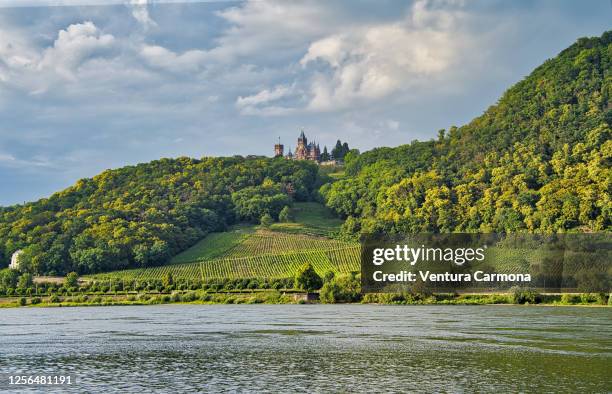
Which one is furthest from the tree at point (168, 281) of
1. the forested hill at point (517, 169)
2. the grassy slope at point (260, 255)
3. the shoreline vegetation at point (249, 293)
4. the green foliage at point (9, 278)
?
the forested hill at point (517, 169)

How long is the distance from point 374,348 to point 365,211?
81.5m

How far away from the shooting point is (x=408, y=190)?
3981 inches

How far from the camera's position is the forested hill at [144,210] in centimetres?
8319

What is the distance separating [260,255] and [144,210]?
101 feet

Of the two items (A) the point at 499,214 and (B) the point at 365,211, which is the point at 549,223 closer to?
(A) the point at 499,214

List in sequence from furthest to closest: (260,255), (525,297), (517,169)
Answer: (517,169) → (260,255) → (525,297)

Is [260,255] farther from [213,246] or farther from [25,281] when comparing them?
[25,281]

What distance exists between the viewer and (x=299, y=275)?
201 feet

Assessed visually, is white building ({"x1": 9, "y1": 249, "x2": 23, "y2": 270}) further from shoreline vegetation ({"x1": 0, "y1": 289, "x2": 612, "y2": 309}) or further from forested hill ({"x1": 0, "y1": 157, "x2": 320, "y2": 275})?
shoreline vegetation ({"x1": 0, "y1": 289, "x2": 612, "y2": 309})

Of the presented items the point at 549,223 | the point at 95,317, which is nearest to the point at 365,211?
the point at 549,223

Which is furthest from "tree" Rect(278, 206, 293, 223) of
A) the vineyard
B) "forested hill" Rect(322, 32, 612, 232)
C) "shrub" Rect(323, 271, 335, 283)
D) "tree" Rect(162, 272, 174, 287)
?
"shrub" Rect(323, 271, 335, 283)

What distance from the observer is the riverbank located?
162 feet

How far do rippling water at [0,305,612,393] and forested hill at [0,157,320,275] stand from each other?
4510 cm

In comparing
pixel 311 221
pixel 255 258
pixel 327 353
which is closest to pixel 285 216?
pixel 311 221
